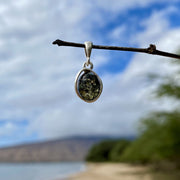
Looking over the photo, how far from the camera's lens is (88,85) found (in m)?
2.41

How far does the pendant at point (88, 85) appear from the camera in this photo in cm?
235

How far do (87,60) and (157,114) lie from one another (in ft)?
56.8

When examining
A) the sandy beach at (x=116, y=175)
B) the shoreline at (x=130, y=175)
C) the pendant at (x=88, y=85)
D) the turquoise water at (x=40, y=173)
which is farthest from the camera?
the turquoise water at (x=40, y=173)

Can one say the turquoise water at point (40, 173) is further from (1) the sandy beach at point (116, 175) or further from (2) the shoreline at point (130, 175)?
(2) the shoreline at point (130, 175)

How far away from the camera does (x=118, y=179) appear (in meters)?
37.6

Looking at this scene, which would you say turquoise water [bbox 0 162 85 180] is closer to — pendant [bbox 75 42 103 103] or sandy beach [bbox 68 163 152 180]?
sandy beach [bbox 68 163 152 180]

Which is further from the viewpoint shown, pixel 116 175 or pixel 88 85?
pixel 116 175

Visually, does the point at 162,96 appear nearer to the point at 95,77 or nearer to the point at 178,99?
the point at 178,99

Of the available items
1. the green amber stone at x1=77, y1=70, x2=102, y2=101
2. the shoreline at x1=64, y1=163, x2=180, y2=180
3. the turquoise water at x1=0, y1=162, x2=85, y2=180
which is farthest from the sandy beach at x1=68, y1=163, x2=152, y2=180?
the green amber stone at x1=77, y1=70, x2=102, y2=101

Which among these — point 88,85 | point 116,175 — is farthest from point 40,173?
point 88,85

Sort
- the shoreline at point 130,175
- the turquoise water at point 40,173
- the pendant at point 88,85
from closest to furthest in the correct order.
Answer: the pendant at point 88,85 → the shoreline at point 130,175 → the turquoise water at point 40,173

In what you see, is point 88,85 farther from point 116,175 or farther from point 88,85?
point 116,175

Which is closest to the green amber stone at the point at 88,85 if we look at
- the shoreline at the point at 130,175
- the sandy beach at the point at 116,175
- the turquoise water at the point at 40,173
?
the shoreline at the point at 130,175

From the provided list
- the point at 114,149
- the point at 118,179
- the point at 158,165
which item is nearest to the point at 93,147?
the point at 114,149
